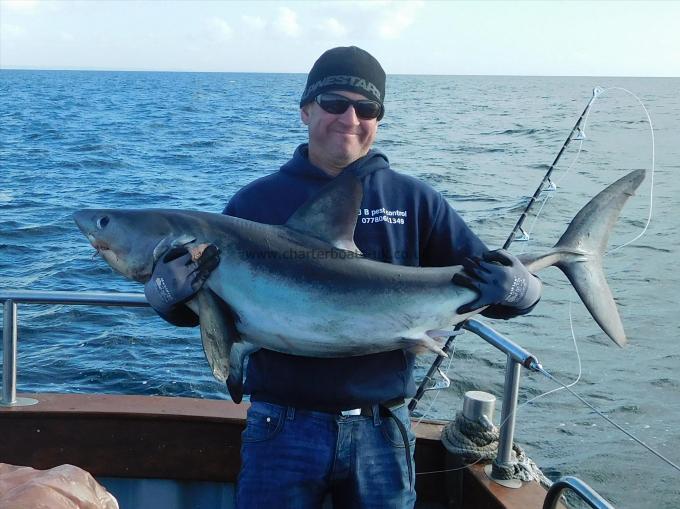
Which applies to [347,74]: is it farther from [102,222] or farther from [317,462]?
[317,462]

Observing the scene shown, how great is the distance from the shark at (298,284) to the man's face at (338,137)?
312 millimetres

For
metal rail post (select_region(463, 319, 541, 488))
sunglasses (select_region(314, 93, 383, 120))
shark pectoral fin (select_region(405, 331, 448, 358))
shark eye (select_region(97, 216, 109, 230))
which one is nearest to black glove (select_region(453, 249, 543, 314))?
shark pectoral fin (select_region(405, 331, 448, 358))

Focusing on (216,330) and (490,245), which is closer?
(216,330)

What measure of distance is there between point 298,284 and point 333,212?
13.0 inches

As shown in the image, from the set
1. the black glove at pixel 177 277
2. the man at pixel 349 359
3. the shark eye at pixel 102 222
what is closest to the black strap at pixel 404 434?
the man at pixel 349 359

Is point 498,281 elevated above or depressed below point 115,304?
above

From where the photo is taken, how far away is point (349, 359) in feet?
9.32

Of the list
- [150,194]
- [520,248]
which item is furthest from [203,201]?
[520,248]

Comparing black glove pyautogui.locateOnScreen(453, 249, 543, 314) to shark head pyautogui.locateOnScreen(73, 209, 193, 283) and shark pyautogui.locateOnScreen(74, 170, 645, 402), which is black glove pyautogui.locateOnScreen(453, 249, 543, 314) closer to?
shark pyautogui.locateOnScreen(74, 170, 645, 402)

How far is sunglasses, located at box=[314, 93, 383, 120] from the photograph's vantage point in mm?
3098

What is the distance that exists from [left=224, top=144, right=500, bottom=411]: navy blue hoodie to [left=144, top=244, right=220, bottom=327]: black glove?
44cm

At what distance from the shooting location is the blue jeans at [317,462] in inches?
109

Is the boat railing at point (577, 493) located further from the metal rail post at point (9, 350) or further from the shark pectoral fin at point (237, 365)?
the metal rail post at point (9, 350)

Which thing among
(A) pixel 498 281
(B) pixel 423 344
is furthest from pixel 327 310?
(A) pixel 498 281
